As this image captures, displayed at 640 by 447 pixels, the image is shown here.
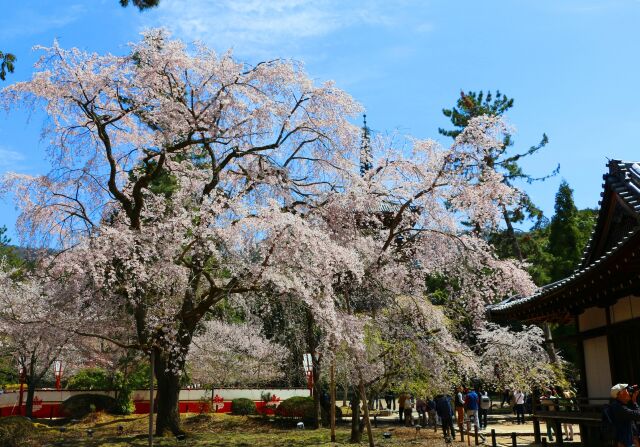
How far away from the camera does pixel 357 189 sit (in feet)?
52.1

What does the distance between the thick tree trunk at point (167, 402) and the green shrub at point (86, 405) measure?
9658mm

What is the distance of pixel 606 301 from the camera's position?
37.6 ft

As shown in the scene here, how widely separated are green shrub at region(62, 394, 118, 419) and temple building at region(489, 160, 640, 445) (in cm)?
1928

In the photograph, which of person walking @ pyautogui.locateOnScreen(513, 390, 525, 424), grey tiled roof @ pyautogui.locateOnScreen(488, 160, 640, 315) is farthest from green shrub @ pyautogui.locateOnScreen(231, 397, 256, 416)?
grey tiled roof @ pyautogui.locateOnScreen(488, 160, 640, 315)

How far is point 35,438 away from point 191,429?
6.88 m

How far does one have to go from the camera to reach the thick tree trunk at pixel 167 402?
17031mm

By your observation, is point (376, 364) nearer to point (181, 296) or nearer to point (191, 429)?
point (181, 296)

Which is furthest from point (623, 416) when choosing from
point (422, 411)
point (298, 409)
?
point (298, 409)

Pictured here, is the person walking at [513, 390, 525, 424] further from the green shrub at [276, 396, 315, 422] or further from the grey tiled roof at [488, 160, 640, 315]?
the grey tiled roof at [488, 160, 640, 315]

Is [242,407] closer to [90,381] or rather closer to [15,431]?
[90,381]

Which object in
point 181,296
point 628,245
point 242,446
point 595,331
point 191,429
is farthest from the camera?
point 191,429

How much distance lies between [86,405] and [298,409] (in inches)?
368

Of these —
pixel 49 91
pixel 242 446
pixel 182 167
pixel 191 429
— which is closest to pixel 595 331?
pixel 242 446

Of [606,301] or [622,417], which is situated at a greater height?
[606,301]
